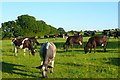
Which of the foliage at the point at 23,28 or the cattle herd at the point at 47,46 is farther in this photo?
the foliage at the point at 23,28

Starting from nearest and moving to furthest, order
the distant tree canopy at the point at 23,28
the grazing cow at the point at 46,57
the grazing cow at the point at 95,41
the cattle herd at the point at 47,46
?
the grazing cow at the point at 46,57, the cattle herd at the point at 47,46, the grazing cow at the point at 95,41, the distant tree canopy at the point at 23,28

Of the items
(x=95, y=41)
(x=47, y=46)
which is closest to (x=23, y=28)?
(x=95, y=41)

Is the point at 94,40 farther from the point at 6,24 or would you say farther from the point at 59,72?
the point at 6,24

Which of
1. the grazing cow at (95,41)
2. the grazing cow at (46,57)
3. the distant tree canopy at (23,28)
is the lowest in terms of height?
the grazing cow at (46,57)

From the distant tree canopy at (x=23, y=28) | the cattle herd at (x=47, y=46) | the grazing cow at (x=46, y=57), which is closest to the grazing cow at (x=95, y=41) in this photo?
the cattle herd at (x=47, y=46)

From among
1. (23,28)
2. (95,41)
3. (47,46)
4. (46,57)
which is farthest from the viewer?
(23,28)

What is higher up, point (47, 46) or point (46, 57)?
point (47, 46)

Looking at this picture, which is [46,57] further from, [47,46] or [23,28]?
[23,28]

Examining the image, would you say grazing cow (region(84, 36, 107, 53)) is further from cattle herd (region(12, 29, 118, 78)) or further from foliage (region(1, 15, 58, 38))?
foliage (region(1, 15, 58, 38))

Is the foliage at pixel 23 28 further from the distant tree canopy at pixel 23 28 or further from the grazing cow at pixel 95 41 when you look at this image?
the grazing cow at pixel 95 41

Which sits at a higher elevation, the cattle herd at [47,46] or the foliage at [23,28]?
the foliage at [23,28]

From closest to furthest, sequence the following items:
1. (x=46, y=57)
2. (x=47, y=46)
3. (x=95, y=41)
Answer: (x=46, y=57) < (x=47, y=46) < (x=95, y=41)

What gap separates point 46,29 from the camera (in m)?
128

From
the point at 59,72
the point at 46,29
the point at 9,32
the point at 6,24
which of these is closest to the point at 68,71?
the point at 59,72
